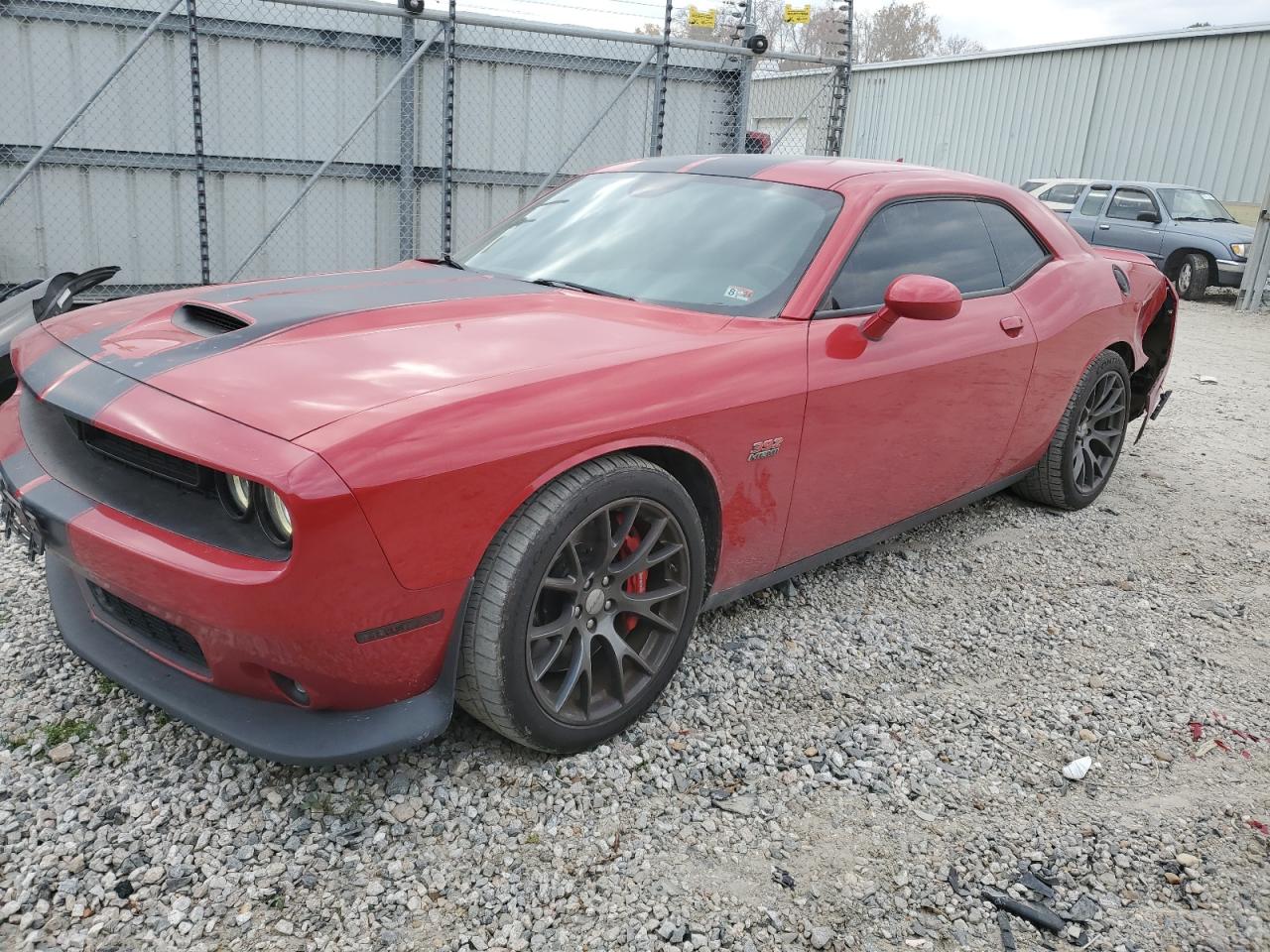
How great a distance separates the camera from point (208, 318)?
2678 mm

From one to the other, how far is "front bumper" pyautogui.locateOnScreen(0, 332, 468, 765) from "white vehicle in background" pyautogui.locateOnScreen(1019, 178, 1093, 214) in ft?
49.0

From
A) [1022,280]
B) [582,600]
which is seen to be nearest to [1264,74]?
[1022,280]

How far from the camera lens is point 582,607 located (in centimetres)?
251

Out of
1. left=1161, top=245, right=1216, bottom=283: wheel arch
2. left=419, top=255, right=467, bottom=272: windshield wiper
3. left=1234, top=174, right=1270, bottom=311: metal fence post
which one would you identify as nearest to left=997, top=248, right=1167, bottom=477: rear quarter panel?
left=419, top=255, right=467, bottom=272: windshield wiper

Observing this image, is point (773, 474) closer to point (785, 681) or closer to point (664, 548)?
point (664, 548)

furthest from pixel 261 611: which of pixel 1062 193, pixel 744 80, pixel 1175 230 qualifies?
pixel 1062 193

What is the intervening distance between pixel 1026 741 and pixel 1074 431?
2104 millimetres

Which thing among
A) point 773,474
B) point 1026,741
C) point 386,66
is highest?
point 386,66

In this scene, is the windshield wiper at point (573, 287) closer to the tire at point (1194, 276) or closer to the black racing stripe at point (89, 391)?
the black racing stripe at point (89, 391)

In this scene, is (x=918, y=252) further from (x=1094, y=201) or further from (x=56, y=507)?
(x=1094, y=201)

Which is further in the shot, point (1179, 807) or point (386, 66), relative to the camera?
point (386, 66)

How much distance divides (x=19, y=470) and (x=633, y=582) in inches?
61.5

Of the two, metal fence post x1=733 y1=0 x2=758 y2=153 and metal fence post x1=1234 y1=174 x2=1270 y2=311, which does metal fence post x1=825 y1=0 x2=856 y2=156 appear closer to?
metal fence post x1=733 y1=0 x2=758 y2=153

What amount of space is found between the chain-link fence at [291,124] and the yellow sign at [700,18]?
39 centimetres
